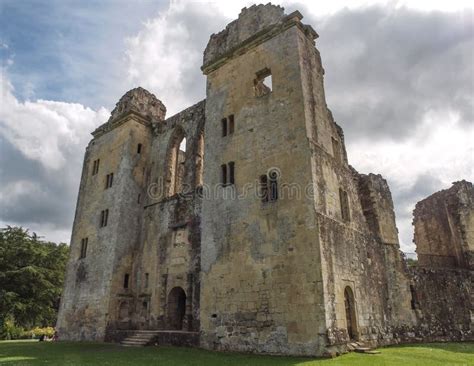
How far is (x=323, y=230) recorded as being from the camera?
12.4m

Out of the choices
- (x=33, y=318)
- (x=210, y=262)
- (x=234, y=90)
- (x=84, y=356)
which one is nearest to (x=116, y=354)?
(x=84, y=356)

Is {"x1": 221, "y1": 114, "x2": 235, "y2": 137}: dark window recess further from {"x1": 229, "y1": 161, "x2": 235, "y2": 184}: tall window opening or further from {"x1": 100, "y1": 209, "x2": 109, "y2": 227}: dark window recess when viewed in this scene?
{"x1": 100, "y1": 209, "x2": 109, "y2": 227}: dark window recess

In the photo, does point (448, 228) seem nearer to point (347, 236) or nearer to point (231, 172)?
point (347, 236)

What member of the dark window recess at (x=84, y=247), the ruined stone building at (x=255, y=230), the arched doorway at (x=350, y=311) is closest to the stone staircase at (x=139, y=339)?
the ruined stone building at (x=255, y=230)

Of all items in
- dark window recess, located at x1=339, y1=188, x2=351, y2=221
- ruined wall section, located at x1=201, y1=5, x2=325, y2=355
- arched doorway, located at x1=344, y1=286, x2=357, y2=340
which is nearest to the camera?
ruined wall section, located at x1=201, y1=5, x2=325, y2=355

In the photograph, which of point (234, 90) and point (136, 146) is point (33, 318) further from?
point (234, 90)

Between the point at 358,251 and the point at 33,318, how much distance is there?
90.6 feet

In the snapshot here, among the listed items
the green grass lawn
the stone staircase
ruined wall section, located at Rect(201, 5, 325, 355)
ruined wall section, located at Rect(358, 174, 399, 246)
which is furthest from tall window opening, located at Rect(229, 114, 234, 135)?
the stone staircase

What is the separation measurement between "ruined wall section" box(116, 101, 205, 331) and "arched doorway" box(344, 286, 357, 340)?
6.17 meters

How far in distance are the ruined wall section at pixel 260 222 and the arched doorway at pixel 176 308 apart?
3444mm

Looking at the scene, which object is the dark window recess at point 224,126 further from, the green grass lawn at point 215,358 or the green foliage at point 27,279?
the green foliage at point 27,279

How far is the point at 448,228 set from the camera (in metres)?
21.7

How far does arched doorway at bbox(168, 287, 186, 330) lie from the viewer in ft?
56.5

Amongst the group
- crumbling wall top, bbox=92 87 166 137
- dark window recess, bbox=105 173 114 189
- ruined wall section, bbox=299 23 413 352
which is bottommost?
ruined wall section, bbox=299 23 413 352
